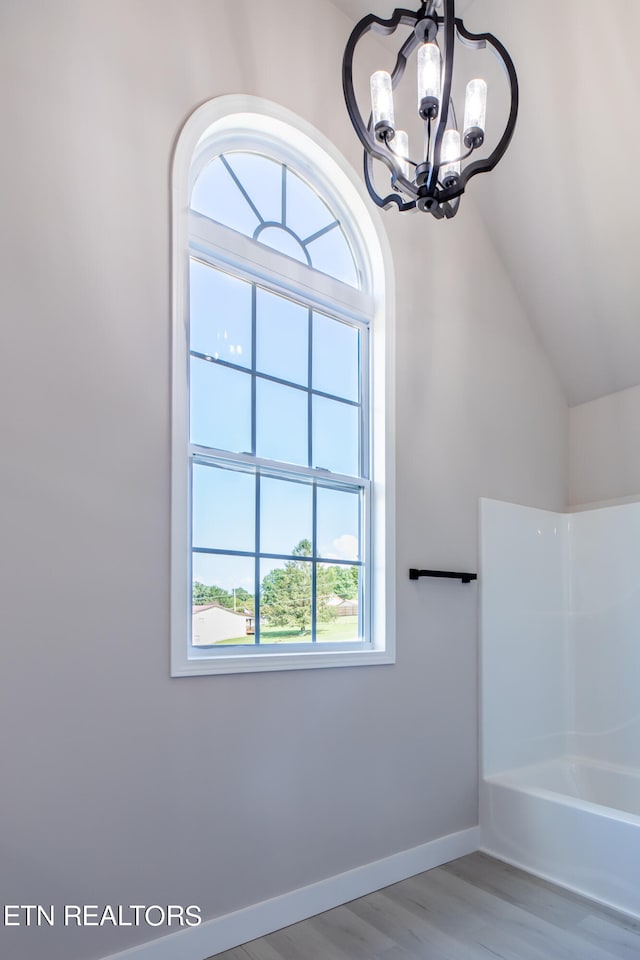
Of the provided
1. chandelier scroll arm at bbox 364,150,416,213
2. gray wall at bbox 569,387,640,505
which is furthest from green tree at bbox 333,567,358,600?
gray wall at bbox 569,387,640,505

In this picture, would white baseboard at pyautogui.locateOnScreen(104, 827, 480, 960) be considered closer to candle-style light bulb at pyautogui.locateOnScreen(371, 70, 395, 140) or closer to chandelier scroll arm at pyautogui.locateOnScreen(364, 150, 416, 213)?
chandelier scroll arm at pyautogui.locateOnScreen(364, 150, 416, 213)

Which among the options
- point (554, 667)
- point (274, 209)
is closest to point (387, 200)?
point (274, 209)

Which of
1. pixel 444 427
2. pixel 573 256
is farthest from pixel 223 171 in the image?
pixel 573 256

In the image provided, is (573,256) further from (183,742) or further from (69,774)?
(69,774)

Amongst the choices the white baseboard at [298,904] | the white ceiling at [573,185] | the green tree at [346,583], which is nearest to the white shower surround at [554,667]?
the white baseboard at [298,904]

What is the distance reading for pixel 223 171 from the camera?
246cm

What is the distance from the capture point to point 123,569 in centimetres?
192

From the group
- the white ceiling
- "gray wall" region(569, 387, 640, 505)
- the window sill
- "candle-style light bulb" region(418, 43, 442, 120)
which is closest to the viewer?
"candle-style light bulb" region(418, 43, 442, 120)

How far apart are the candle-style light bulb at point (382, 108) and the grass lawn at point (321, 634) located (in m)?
1.60

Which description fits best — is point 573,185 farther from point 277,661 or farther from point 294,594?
point 277,661

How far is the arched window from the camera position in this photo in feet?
7.26

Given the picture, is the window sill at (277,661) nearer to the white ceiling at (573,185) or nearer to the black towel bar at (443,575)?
the black towel bar at (443,575)

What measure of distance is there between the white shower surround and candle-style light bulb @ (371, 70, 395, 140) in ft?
5.94

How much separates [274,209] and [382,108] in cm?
90
